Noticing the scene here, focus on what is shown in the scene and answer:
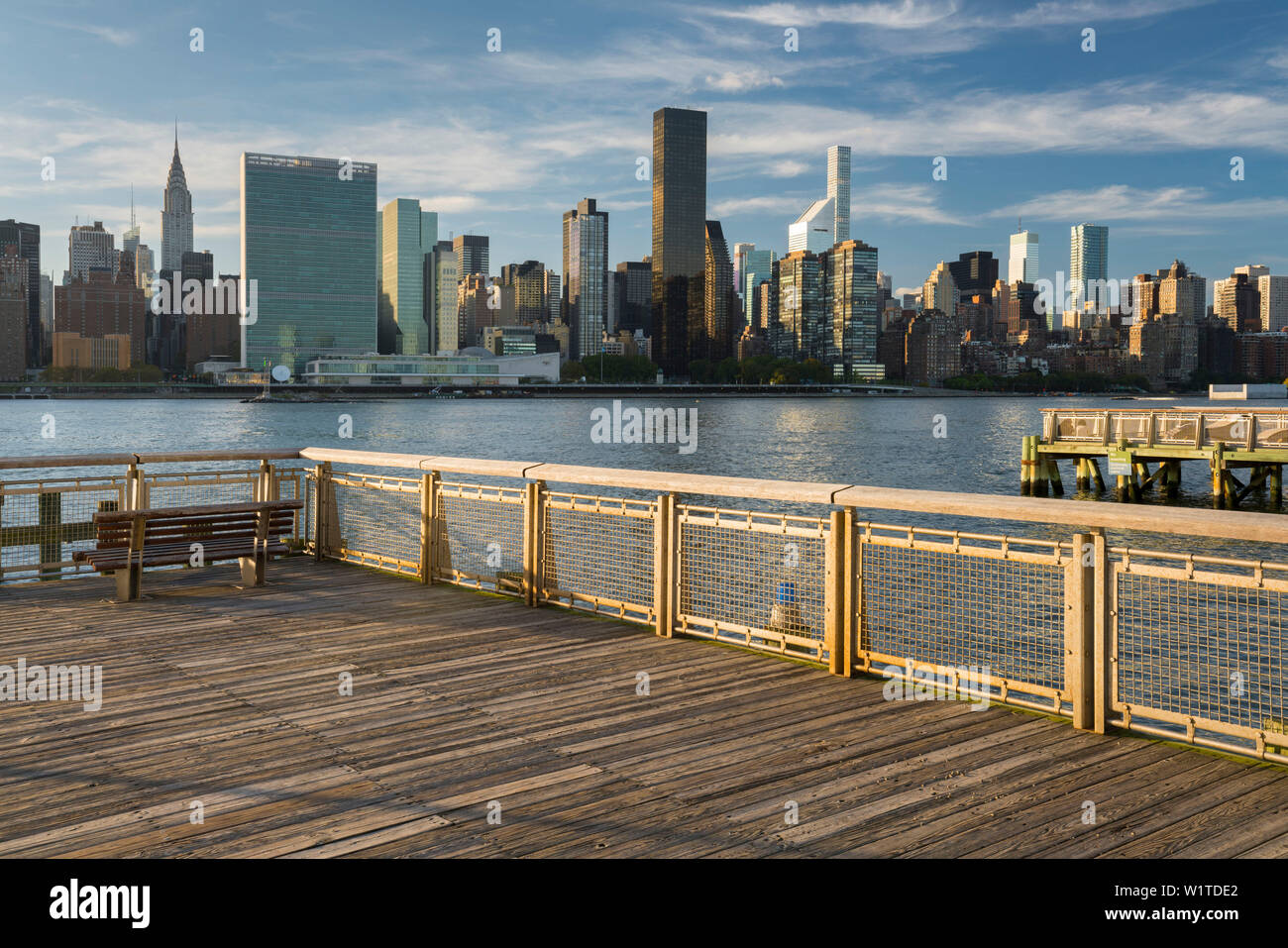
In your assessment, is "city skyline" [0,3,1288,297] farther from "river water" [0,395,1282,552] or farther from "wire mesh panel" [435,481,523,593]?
"wire mesh panel" [435,481,523,593]

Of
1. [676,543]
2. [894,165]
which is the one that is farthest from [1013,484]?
[894,165]

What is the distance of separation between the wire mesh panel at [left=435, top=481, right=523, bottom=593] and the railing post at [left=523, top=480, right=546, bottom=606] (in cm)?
16

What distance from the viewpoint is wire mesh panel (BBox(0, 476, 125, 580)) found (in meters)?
11.2

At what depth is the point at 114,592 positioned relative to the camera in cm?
1063

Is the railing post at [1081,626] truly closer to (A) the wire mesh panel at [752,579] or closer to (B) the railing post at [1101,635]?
(B) the railing post at [1101,635]

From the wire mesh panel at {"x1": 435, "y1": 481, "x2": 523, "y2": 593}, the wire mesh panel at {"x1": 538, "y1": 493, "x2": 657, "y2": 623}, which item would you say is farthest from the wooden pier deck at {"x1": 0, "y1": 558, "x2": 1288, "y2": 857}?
the wire mesh panel at {"x1": 435, "y1": 481, "x2": 523, "y2": 593}

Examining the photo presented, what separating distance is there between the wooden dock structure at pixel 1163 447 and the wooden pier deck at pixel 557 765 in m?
37.8

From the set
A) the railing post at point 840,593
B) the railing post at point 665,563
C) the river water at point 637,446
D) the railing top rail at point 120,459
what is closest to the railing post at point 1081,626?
the railing post at point 840,593

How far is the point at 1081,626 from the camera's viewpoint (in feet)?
20.1

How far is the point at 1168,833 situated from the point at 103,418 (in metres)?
135

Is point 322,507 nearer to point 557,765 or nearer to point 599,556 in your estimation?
point 599,556
